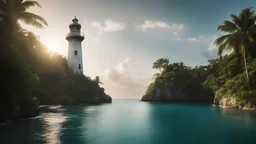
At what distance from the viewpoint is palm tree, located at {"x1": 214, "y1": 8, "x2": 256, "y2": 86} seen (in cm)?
3172

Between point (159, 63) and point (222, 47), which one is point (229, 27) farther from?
point (159, 63)

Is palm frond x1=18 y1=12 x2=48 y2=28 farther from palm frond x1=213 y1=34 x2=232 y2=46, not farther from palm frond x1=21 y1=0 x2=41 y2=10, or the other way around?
palm frond x1=213 y1=34 x2=232 y2=46

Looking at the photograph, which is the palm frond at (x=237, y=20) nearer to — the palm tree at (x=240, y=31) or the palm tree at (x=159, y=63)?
the palm tree at (x=240, y=31)

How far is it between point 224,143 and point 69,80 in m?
49.7

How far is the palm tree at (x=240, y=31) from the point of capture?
31.7 metres

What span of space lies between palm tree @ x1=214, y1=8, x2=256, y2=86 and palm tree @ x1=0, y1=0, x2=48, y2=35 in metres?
28.4

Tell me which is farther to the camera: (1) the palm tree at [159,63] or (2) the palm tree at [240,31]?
(1) the palm tree at [159,63]

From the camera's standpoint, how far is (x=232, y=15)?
32.8 metres

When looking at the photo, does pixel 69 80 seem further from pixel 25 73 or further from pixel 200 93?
pixel 200 93

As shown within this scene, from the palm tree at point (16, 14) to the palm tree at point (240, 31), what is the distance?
2837cm

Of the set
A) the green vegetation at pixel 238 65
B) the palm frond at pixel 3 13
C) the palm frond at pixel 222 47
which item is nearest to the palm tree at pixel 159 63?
the green vegetation at pixel 238 65

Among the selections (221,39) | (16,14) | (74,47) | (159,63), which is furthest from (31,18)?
(159,63)

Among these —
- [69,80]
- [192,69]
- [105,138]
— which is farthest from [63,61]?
[105,138]

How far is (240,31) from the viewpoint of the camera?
32125 mm
